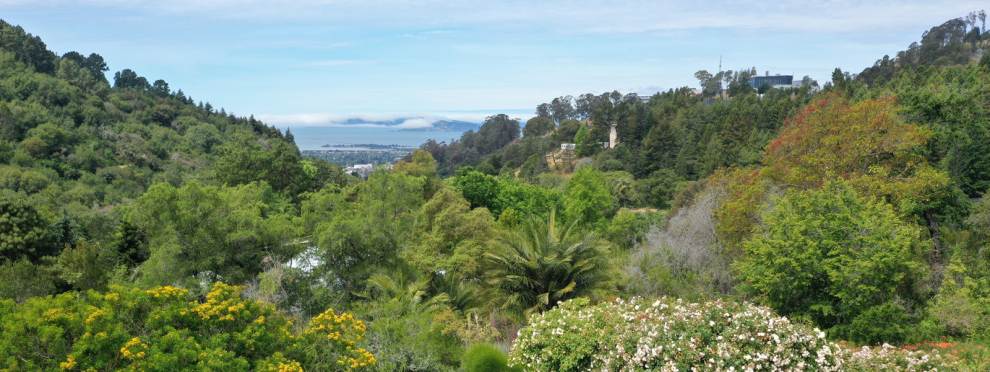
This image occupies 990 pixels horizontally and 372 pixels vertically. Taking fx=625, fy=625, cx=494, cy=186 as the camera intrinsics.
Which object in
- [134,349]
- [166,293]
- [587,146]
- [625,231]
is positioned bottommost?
[625,231]

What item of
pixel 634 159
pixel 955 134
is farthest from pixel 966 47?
pixel 955 134

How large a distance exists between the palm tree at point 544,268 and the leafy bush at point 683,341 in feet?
10.9

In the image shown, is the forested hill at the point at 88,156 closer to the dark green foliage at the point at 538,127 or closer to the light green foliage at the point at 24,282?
the light green foliage at the point at 24,282

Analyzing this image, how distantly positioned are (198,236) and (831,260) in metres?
10.1

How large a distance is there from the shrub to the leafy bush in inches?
24.1

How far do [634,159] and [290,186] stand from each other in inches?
1270

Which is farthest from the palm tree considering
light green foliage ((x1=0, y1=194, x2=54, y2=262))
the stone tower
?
the stone tower

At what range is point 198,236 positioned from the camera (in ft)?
36.0

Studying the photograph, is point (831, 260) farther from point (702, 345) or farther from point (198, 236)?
point (198, 236)

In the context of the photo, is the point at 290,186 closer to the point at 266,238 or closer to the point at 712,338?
the point at 266,238

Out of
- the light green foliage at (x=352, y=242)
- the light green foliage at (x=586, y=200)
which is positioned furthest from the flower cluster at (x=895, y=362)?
the light green foliage at (x=586, y=200)

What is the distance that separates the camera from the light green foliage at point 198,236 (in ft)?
35.4

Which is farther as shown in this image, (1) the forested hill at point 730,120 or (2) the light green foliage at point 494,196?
(2) the light green foliage at point 494,196

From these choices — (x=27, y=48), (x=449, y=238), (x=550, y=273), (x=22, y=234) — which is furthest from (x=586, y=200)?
(x=27, y=48)
